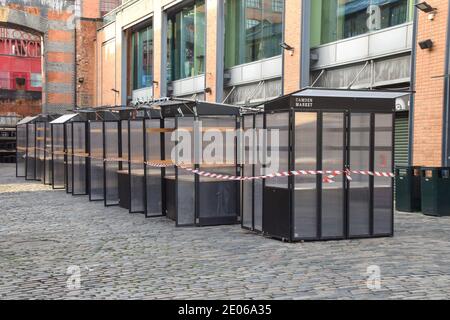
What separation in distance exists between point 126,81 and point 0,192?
1716 cm

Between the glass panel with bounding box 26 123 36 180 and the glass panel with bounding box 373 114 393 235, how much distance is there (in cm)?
1802

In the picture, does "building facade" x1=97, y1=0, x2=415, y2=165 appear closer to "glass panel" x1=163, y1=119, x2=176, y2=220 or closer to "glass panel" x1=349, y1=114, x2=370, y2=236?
"glass panel" x1=349, y1=114, x2=370, y2=236

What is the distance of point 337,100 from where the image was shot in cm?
980

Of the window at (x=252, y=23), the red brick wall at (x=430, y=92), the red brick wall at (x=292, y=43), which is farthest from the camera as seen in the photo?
the window at (x=252, y=23)

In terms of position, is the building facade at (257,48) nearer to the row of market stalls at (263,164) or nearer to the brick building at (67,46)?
the brick building at (67,46)

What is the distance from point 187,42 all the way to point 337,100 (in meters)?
19.3

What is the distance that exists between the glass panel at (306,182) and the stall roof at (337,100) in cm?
25

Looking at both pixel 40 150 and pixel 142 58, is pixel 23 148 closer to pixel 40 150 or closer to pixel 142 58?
pixel 40 150

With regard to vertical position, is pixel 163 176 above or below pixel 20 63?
below

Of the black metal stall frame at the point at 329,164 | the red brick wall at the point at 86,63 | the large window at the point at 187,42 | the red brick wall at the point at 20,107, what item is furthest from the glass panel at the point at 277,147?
the red brick wall at the point at 20,107

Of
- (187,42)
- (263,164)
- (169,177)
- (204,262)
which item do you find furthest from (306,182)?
(187,42)

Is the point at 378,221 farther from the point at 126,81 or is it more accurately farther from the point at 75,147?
the point at 126,81

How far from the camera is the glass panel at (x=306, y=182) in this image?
9.71 meters

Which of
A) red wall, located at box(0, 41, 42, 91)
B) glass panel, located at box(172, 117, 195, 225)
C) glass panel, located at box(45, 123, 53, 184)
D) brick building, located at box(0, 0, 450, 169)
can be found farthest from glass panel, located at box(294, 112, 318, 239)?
red wall, located at box(0, 41, 42, 91)
